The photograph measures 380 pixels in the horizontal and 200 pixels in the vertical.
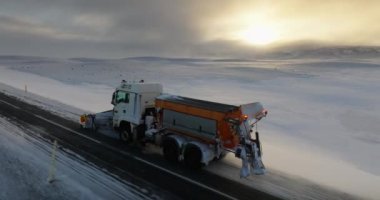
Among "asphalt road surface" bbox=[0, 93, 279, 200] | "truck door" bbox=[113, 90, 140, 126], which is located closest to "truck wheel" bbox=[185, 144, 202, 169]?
"asphalt road surface" bbox=[0, 93, 279, 200]

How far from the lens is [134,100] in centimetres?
1633

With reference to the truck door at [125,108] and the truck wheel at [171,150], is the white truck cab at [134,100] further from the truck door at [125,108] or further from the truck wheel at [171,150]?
the truck wheel at [171,150]

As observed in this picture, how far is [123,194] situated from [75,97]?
2414 cm

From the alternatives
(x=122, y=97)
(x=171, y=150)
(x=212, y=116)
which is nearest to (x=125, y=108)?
(x=122, y=97)

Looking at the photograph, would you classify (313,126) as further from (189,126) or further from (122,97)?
(122,97)

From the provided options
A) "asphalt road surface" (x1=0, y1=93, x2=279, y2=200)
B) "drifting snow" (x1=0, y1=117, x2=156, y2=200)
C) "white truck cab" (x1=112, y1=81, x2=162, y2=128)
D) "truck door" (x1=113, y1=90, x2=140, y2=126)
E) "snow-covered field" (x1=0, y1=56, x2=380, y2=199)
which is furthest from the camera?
"truck door" (x1=113, y1=90, x2=140, y2=126)

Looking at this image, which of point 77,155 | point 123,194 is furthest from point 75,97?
point 123,194

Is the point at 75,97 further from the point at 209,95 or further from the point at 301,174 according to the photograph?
the point at 301,174

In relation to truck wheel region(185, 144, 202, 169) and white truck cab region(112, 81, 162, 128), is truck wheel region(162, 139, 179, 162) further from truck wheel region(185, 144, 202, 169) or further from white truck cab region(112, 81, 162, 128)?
white truck cab region(112, 81, 162, 128)

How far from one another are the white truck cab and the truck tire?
23cm

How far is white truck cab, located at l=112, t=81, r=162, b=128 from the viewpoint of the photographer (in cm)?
1620

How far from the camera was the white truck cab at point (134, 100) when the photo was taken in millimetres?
16203

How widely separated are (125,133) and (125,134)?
0.06 meters

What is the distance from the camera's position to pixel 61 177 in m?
12.2
